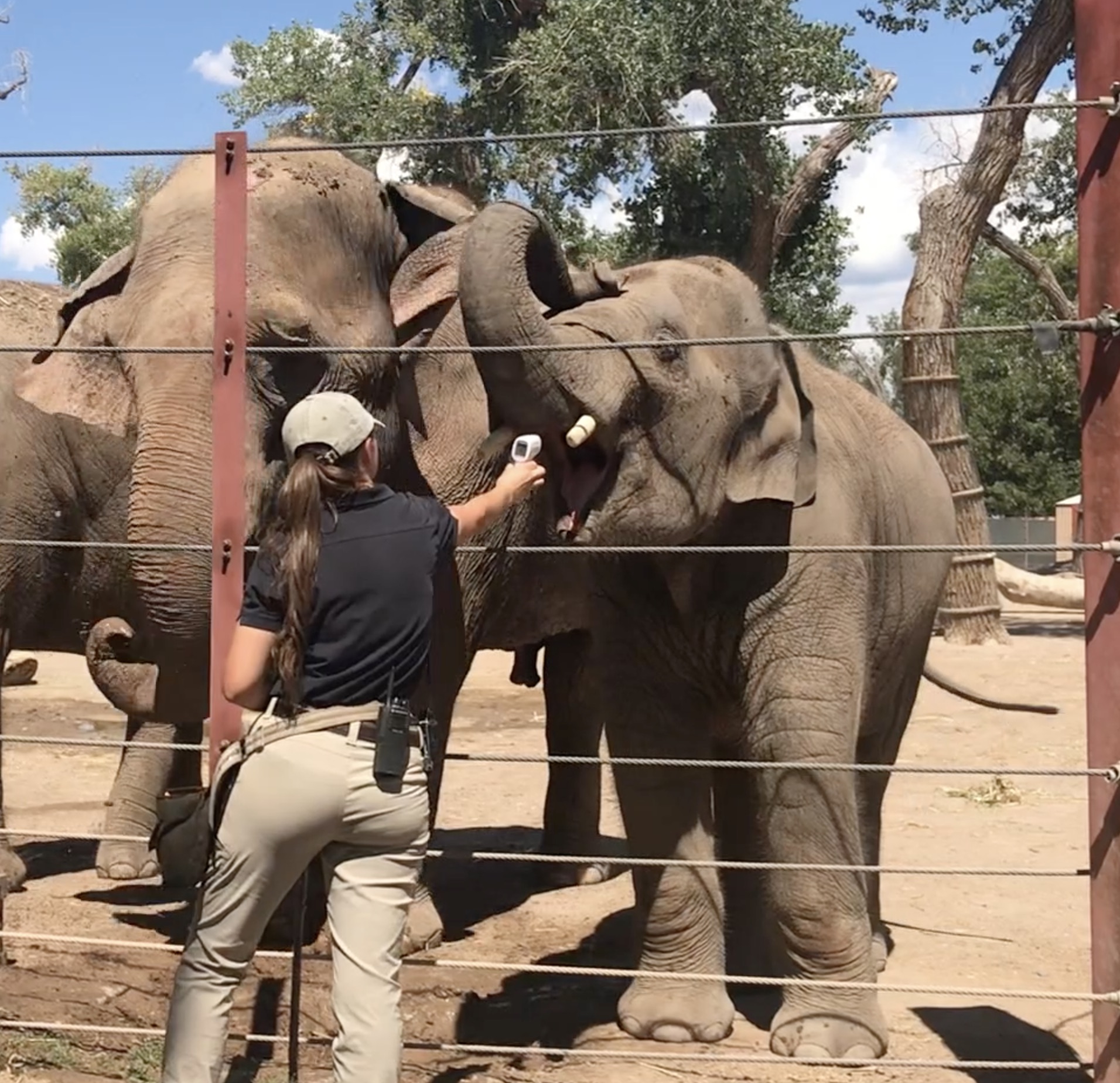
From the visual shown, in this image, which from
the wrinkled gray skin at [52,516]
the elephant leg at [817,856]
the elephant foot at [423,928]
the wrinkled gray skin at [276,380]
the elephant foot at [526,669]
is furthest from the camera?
the elephant foot at [526,669]

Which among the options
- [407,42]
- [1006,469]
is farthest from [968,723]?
[1006,469]

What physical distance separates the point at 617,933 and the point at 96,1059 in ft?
6.75

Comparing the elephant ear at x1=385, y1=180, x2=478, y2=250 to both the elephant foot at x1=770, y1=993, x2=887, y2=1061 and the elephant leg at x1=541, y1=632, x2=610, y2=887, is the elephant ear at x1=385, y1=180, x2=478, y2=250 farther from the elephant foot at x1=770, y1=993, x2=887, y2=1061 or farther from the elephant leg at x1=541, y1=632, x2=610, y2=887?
the elephant foot at x1=770, y1=993, x2=887, y2=1061

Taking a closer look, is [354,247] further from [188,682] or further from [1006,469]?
[1006,469]

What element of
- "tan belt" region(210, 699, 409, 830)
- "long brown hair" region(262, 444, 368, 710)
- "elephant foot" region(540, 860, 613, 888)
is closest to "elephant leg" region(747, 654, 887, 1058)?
"tan belt" region(210, 699, 409, 830)

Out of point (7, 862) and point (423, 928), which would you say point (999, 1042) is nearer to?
point (423, 928)

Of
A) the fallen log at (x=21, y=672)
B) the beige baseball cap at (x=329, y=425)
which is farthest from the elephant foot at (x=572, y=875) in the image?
the fallen log at (x=21, y=672)

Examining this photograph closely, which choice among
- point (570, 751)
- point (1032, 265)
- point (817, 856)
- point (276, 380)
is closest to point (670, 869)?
point (817, 856)

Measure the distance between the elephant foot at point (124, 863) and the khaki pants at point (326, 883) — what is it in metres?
3.32

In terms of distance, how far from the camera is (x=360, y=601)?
3.05 metres

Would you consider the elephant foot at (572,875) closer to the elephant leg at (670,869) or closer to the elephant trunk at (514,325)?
the elephant leg at (670,869)

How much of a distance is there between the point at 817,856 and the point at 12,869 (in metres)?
3.19

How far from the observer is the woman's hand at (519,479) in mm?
3330

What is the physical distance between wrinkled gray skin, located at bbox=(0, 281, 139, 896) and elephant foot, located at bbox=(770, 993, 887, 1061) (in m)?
2.98
